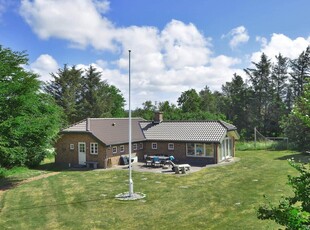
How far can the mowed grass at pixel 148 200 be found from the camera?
476 inches

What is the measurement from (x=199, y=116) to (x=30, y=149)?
2879cm

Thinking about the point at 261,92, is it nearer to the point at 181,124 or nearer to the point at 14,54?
the point at 181,124

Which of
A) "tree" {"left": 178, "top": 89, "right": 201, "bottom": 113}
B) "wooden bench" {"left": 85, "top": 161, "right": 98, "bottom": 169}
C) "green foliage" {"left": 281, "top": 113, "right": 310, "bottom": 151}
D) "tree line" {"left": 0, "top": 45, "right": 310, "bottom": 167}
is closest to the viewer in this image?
"wooden bench" {"left": 85, "top": 161, "right": 98, "bottom": 169}

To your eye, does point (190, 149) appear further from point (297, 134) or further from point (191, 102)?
point (191, 102)

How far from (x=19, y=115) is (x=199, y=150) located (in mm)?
14714

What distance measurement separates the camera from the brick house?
85.5ft

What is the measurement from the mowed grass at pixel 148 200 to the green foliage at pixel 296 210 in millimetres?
7172

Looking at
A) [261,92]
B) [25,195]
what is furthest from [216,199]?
[261,92]

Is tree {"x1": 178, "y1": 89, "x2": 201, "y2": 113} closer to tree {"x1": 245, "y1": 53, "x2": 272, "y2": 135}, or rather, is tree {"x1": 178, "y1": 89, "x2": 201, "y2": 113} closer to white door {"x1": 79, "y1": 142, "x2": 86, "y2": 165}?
tree {"x1": 245, "y1": 53, "x2": 272, "y2": 135}

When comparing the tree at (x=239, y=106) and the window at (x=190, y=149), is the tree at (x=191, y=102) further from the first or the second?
the window at (x=190, y=149)

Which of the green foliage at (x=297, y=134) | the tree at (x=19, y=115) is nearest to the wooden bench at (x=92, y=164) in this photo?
the tree at (x=19, y=115)

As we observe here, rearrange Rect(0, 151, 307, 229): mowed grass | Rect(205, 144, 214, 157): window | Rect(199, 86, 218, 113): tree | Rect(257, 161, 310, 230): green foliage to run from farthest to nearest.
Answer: Rect(199, 86, 218, 113): tree < Rect(205, 144, 214, 157): window < Rect(0, 151, 307, 229): mowed grass < Rect(257, 161, 310, 230): green foliage

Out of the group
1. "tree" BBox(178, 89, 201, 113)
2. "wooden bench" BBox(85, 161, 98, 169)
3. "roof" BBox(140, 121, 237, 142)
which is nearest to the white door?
"wooden bench" BBox(85, 161, 98, 169)

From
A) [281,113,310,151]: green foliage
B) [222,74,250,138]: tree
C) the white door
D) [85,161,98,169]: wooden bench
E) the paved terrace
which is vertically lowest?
the paved terrace
